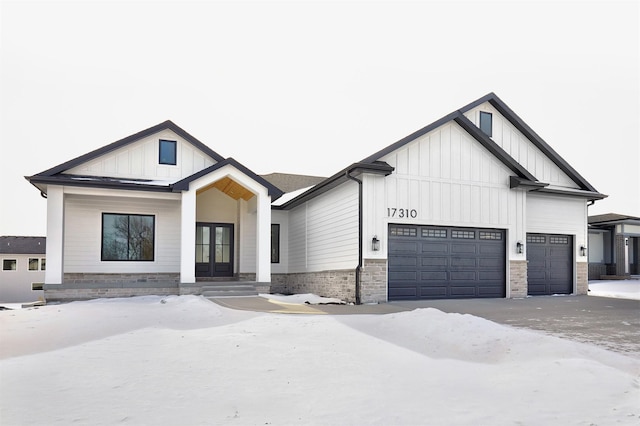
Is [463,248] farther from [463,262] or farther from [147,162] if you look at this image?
[147,162]

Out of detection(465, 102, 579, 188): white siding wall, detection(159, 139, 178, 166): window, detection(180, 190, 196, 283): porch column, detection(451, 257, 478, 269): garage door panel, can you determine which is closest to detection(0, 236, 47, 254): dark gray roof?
detection(159, 139, 178, 166): window

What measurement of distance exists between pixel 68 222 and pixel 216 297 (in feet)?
20.1

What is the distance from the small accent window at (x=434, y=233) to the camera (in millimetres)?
14836

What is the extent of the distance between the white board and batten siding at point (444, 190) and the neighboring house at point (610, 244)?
13.0 meters

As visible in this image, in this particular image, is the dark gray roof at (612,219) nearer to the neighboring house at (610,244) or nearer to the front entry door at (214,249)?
the neighboring house at (610,244)

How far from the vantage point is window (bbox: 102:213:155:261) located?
16359mm

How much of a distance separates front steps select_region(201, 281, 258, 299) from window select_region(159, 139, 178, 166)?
457 centimetres

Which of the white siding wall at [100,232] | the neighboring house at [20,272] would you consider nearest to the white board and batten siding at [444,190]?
the white siding wall at [100,232]

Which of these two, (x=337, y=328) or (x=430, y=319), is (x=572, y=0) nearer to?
(x=430, y=319)

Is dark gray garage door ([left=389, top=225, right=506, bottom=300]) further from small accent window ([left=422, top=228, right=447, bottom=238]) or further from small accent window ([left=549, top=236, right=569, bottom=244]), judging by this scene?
small accent window ([left=549, top=236, right=569, bottom=244])

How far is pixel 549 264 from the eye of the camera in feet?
57.9

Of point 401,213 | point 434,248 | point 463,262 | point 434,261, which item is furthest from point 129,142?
point 463,262

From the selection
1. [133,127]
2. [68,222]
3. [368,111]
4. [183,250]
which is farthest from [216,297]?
[368,111]

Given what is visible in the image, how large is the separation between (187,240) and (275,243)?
594cm
